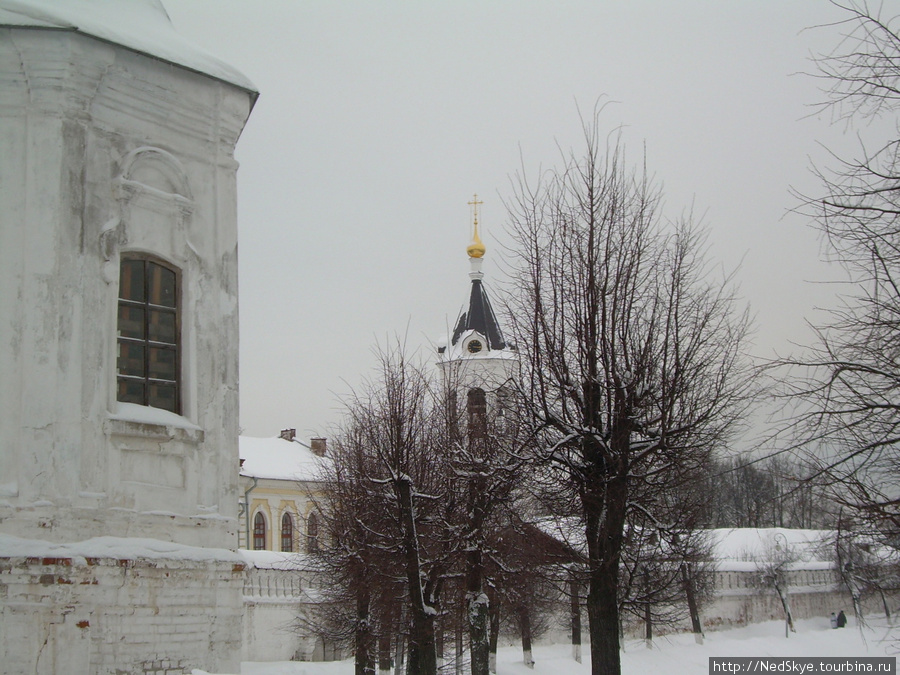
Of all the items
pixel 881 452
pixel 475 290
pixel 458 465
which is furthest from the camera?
pixel 475 290

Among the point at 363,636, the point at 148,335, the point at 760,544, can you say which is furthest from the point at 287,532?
the point at 148,335

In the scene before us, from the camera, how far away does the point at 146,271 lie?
40.2 feet

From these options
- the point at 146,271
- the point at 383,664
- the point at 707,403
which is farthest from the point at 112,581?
the point at 383,664

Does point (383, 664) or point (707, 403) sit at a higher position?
point (707, 403)

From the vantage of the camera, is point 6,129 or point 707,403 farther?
point 707,403

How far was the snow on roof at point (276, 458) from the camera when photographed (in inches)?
1916

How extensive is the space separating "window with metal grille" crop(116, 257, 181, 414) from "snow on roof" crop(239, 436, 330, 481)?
1381 inches

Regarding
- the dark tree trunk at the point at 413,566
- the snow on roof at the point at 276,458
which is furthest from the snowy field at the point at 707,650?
the snow on roof at the point at 276,458

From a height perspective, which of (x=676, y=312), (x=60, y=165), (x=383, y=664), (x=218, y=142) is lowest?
(x=383, y=664)

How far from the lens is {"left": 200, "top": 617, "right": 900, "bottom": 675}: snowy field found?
3341 centimetres

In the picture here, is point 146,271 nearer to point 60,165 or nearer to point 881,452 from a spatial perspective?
point 60,165

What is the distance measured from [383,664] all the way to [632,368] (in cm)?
1404

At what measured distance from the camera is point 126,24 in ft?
42.1

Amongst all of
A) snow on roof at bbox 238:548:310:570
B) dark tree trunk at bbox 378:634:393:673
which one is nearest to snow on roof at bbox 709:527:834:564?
snow on roof at bbox 238:548:310:570
